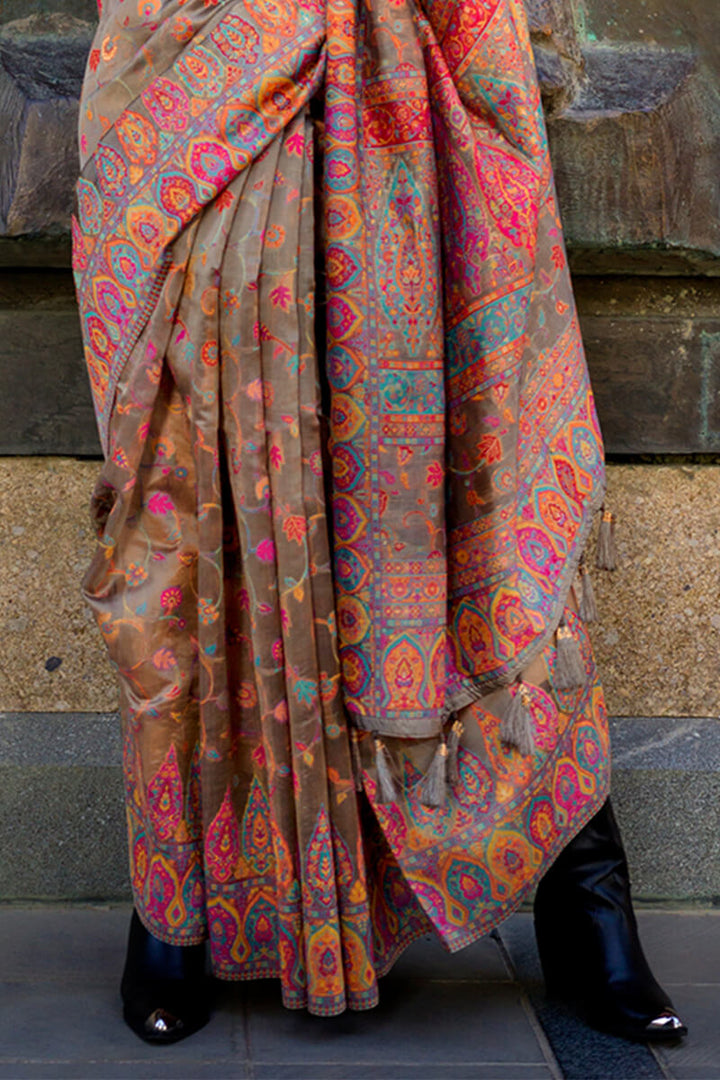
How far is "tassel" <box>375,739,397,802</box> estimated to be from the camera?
1581 millimetres

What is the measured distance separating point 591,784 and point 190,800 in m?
0.53

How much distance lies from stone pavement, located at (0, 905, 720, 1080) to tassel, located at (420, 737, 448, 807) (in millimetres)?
334

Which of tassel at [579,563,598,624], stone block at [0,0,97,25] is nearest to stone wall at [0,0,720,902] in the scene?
stone block at [0,0,97,25]

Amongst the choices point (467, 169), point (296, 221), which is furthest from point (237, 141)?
point (467, 169)

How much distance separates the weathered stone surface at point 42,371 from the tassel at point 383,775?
2.76ft

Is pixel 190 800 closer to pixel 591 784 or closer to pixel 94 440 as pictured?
pixel 591 784

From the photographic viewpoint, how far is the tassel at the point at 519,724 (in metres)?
1.57

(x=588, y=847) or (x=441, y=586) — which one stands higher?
(x=441, y=586)

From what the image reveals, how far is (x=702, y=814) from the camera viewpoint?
209 centimetres

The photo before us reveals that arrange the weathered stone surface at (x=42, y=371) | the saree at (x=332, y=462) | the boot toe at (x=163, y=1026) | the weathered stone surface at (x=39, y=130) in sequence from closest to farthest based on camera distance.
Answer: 1. the saree at (x=332, y=462)
2. the boot toe at (x=163, y=1026)
3. the weathered stone surface at (x=39, y=130)
4. the weathered stone surface at (x=42, y=371)

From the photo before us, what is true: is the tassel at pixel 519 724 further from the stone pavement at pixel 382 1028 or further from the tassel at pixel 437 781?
the stone pavement at pixel 382 1028

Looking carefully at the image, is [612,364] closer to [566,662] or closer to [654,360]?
[654,360]

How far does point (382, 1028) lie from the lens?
65.9 inches

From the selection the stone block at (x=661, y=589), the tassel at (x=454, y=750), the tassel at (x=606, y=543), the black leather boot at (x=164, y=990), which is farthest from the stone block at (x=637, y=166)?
the black leather boot at (x=164, y=990)
